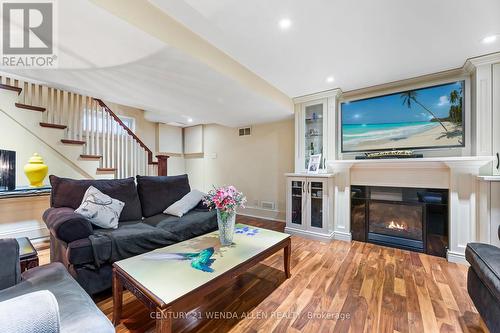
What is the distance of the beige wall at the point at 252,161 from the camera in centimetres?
432

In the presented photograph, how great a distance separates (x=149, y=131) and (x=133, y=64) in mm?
3546

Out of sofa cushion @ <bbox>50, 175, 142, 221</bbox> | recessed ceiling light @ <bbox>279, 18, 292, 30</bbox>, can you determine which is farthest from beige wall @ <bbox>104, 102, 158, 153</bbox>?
recessed ceiling light @ <bbox>279, 18, 292, 30</bbox>

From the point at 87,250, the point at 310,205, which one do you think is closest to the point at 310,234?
the point at 310,205

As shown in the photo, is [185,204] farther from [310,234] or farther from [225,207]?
[310,234]

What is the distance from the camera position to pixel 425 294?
1.85m

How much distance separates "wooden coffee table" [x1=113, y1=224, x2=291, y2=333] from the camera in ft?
3.75

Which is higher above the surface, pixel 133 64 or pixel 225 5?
pixel 225 5

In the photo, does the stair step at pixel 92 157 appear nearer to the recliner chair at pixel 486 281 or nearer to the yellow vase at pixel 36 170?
the yellow vase at pixel 36 170

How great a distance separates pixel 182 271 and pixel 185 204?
4.96ft

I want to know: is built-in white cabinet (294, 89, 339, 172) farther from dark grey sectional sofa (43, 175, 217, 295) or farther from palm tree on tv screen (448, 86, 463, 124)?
dark grey sectional sofa (43, 175, 217, 295)

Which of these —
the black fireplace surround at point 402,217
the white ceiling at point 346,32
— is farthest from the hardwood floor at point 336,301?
the white ceiling at point 346,32

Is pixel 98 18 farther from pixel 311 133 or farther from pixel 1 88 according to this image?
pixel 311 133

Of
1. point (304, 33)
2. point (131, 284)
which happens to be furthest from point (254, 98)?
point (131, 284)

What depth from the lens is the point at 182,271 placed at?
4.61 feet
